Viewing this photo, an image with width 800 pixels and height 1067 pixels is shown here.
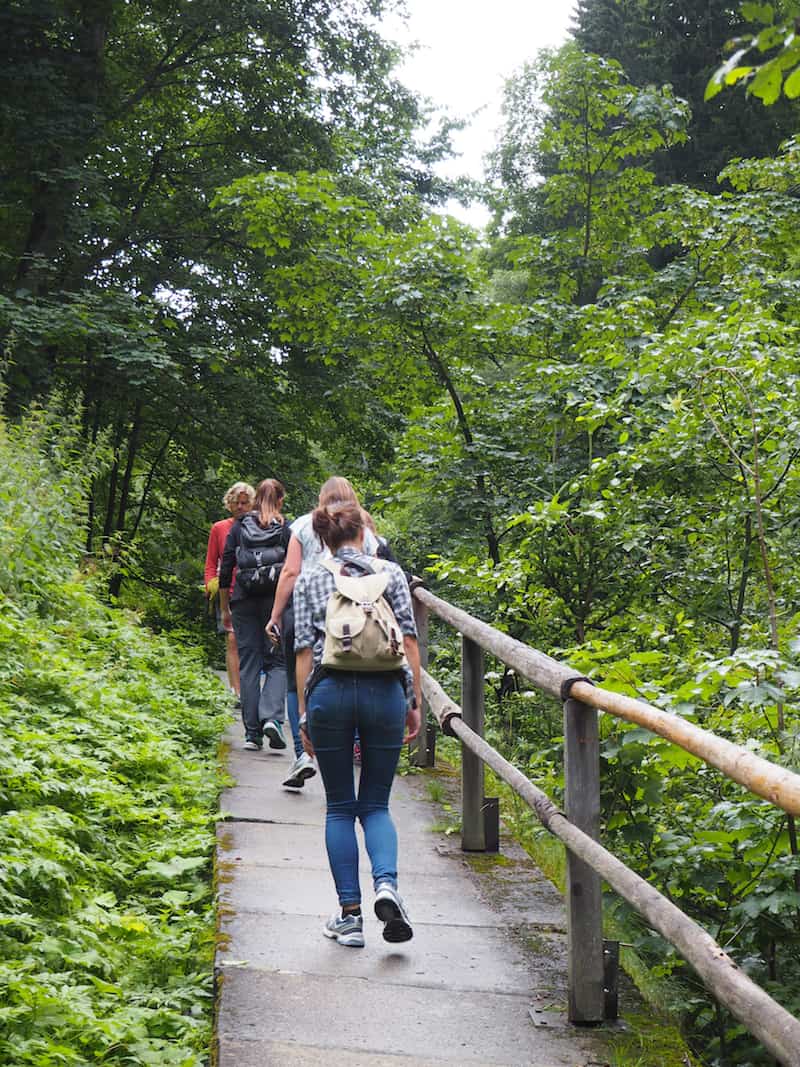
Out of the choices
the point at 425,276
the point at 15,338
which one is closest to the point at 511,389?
the point at 425,276

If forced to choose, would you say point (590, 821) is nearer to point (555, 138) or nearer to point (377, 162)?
point (555, 138)

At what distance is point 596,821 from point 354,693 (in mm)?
1039

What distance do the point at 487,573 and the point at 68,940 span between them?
16.3 feet

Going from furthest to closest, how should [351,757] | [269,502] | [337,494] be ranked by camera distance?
[269,502] < [337,494] < [351,757]

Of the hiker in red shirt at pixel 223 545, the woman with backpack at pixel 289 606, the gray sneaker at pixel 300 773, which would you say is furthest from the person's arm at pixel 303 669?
the hiker in red shirt at pixel 223 545

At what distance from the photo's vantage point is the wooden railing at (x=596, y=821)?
233cm

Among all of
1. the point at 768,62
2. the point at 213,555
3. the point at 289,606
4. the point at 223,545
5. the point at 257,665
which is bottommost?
the point at 257,665

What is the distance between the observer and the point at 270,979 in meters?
3.66

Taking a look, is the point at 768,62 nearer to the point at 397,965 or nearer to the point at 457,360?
the point at 397,965

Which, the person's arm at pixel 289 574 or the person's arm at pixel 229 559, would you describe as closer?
the person's arm at pixel 289 574

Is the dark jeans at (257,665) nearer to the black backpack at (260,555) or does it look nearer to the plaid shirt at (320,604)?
the black backpack at (260,555)

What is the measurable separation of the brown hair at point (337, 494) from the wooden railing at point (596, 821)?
0.85 metres

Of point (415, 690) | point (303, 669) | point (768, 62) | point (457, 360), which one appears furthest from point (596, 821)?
point (457, 360)

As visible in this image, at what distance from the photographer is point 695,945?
2.61 meters
